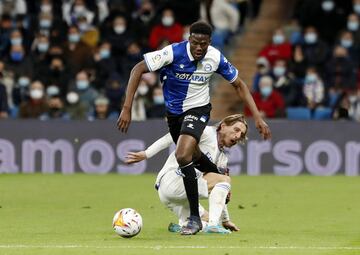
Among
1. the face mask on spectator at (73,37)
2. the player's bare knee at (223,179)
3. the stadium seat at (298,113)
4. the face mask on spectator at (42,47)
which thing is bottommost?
the player's bare knee at (223,179)

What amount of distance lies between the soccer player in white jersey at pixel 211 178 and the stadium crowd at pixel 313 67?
11096 millimetres

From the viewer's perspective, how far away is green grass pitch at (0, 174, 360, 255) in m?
10.9

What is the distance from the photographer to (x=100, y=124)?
22484 mm

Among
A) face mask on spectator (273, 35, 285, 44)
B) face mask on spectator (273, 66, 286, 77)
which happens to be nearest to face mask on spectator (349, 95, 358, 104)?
face mask on spectator (273, 66, 286, 77)

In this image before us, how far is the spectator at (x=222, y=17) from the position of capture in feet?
86.0

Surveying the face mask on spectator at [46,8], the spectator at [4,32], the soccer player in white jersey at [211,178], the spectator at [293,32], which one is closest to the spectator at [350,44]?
the spectator at [293,32]

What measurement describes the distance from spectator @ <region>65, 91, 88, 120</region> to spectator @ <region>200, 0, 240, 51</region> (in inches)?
135

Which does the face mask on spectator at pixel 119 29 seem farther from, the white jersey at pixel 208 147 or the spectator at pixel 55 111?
the white jersey at pixel 208 147

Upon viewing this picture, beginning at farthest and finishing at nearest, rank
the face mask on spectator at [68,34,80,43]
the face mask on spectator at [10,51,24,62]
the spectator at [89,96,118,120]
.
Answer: the face mask on spectator at [68,34,80,43] < the face mask on spectator at [10,51,24,62] < the spectator at [89,96,118,120]

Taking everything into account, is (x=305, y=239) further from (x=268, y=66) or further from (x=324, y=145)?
A: (x=268, y=66)

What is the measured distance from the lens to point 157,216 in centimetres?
1455

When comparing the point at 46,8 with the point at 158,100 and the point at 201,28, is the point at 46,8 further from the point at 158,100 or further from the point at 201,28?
the point at 201,28

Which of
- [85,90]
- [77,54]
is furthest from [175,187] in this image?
[77,54]

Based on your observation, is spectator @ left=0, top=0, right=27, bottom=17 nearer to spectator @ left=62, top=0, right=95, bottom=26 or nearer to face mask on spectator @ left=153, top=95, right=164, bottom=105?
spectator @ left=62, top=0, right=95, bottom=26
